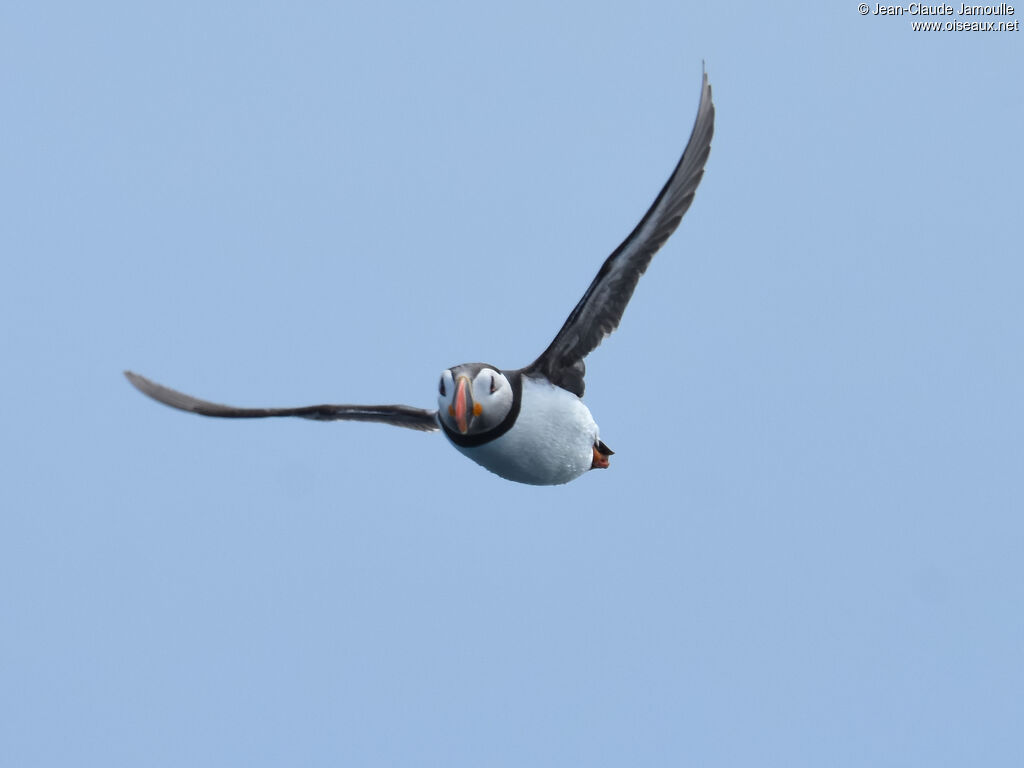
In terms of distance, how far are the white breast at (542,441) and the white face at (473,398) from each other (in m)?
0.32

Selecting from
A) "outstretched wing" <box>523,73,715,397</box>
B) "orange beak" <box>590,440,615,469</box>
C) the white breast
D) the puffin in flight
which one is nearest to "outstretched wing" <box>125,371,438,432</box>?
the puffin in flight

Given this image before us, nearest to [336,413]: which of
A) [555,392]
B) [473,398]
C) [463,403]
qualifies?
[555,392]

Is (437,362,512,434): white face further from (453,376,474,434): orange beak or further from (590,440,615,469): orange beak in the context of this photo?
(590,440,615,469): orange beak

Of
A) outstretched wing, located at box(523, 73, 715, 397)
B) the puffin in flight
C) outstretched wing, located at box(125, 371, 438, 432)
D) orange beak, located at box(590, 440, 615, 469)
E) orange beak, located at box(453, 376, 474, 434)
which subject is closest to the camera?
orange beak, located at box(453, 376, 474, 434)

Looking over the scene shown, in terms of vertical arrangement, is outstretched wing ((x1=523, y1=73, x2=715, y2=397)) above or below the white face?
above

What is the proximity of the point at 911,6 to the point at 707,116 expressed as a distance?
5.68 m

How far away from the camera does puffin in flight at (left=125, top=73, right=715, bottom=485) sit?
12148mm

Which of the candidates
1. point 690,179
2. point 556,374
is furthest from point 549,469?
point 690,179

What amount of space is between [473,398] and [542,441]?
116 centimetres

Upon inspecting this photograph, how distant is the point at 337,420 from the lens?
14477 millimetres

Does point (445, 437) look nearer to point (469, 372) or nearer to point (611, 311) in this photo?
point (469, 372)

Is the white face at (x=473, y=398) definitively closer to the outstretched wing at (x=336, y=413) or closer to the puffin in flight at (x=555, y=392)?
the puffin in flight at (x=555, y=392)

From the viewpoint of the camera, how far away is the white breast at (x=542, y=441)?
1266cm

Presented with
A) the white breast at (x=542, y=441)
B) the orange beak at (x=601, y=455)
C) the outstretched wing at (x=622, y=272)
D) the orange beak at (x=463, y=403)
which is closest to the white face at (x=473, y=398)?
the orange beak at (x=463, y=403)
